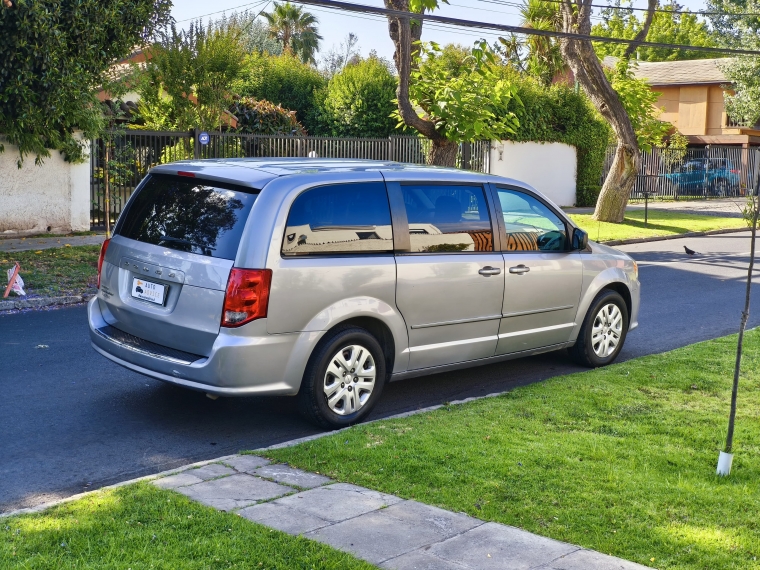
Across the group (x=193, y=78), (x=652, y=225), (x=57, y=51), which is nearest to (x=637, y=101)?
(x=652, y=225)

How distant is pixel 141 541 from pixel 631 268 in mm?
5822

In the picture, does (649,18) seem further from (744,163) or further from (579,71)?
(744,163)

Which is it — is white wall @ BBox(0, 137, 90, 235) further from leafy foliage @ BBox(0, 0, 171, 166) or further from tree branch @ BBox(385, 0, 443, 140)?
tree branch @ BBox(385, 0, 443, 140)

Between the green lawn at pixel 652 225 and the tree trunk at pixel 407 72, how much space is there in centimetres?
393

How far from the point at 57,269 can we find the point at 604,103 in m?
15.4

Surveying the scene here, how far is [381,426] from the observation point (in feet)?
20.3

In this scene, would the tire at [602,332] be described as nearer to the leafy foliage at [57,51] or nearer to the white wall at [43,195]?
the leafy foliage at [57,51]

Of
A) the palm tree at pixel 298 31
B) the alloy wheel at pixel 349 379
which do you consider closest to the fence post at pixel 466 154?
the alloy wheel at pixel 349 379

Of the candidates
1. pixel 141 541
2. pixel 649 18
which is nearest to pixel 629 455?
pixel 141 541

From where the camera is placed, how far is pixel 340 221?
6.40 m

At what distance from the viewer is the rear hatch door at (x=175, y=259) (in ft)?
19.4

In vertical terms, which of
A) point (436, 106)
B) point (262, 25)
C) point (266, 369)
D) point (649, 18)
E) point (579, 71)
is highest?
point (262, 25)

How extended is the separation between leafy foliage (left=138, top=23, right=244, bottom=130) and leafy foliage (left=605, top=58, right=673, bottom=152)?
10.7 m

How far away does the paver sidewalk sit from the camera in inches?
160
